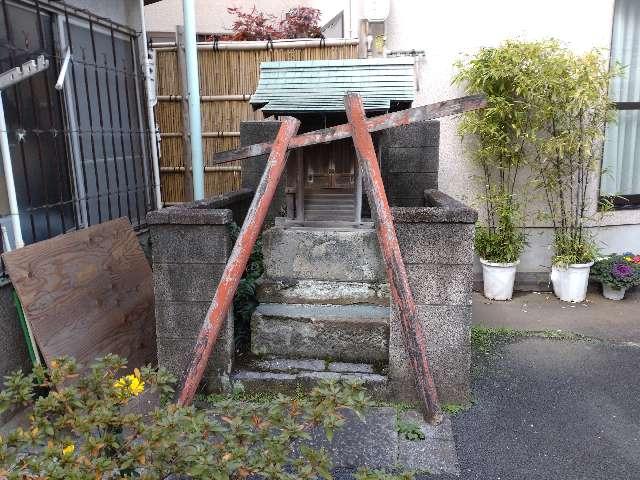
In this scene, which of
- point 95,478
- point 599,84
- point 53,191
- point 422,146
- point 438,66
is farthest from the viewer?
point 438,66

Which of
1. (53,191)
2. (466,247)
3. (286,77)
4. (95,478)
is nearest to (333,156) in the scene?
(286,77)

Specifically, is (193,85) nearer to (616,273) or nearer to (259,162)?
(259,162)

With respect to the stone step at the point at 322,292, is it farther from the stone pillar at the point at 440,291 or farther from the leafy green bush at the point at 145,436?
the leafy green bush at the point at 145,436

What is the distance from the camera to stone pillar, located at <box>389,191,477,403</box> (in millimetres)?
2977

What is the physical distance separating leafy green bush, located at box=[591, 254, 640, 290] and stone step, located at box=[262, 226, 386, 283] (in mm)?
3171

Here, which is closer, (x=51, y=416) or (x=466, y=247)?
(x=51, y=416)

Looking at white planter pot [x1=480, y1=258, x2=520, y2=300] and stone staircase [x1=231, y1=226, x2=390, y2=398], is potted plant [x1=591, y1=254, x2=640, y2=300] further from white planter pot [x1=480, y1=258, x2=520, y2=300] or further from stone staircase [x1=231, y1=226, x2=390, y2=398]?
stone staircase [x1=231, y1=226, x2=390, y2=398]

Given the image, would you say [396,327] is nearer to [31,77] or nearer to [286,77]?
[286,77]

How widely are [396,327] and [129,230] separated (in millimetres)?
2495

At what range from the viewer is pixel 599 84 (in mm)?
5004

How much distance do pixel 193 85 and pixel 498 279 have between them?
3.76 meters

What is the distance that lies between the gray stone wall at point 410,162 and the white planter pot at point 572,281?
1932 mm

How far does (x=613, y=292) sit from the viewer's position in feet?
17.8

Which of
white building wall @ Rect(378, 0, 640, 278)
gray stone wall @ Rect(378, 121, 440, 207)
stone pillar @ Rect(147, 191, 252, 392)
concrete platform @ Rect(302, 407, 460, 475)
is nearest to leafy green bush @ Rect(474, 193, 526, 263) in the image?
white building wall @ Rect(378, 0, 640, 278)
